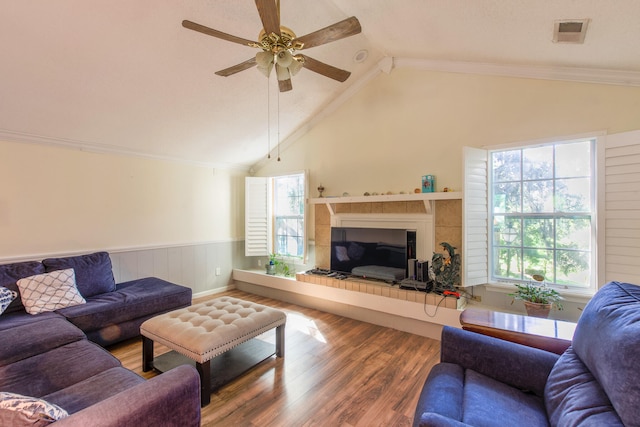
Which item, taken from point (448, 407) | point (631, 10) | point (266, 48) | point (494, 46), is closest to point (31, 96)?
point (266, 48)

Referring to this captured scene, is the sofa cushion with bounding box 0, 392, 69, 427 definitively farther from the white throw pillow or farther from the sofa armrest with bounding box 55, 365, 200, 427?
the white throw pillow

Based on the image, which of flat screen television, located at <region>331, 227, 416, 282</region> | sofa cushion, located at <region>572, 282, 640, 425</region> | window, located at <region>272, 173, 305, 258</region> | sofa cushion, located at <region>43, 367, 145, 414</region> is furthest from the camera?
window, located at <region>272, 173, 305, 258</region>

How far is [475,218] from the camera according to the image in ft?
9.89

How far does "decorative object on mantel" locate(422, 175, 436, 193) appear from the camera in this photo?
336 centimetres

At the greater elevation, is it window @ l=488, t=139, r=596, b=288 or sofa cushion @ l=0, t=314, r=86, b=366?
window @ l=488, t=139, r=596, b=288

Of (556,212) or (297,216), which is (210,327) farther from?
(556,212)

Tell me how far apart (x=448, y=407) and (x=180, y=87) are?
353cm

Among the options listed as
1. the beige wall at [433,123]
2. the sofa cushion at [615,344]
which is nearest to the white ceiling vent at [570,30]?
the beige wall at [433,123]

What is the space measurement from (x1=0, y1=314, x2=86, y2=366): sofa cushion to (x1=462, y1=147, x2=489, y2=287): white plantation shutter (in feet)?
11.3

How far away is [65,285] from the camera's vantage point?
8.96 feet

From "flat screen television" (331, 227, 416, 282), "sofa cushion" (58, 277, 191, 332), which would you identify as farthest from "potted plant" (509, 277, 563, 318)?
"sofa cushion" (58, 277, 191, 332)

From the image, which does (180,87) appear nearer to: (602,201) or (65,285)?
(65,285)

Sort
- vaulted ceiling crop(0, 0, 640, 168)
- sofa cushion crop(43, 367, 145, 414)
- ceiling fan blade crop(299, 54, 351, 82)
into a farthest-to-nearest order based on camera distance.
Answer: ceiling fan blade crop(299, 54, 351, 82)
vaulted ceiling crop(0, 0, 640, 168)
sofa cushion crop(43, 367, 145, 414)

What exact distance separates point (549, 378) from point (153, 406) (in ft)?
5.93
